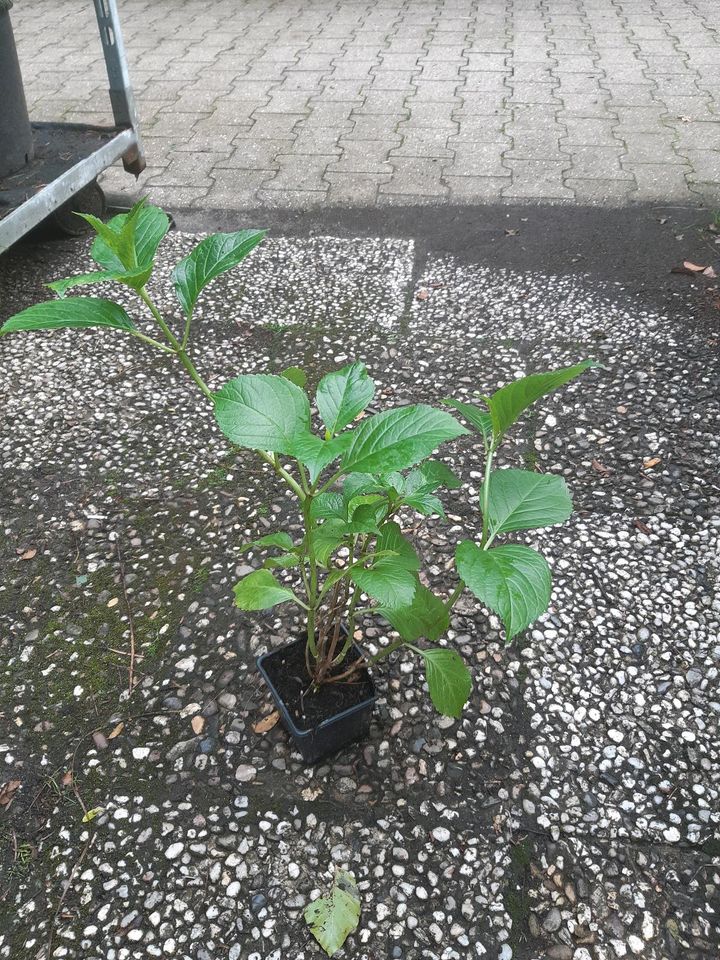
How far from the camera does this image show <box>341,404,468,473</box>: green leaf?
117cm

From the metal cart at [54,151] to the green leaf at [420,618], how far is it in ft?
8.04

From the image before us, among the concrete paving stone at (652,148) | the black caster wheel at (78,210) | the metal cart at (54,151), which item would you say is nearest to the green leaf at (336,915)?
the metal cart at (54,151)

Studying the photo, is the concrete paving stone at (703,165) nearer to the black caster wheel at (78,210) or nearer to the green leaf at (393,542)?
the black caster wheel at (78,210)

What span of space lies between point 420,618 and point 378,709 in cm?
42

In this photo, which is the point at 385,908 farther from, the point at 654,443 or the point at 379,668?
the point at 654,443

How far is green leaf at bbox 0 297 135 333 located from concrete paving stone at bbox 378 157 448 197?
11.3 feet

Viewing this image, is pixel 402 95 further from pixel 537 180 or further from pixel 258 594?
pixel 258 594

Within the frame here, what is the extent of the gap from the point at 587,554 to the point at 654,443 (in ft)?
2.01

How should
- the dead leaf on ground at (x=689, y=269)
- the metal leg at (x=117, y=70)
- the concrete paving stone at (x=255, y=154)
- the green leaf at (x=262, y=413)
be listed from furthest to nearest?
the concrete paving stone at (x=255, y=154), the metal leg at (x=117, y=70), the dead leaf on ground at (x=689, y=269), the green leaf at (x=262, y=413)

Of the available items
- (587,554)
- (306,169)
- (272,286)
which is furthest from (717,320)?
(306,169)

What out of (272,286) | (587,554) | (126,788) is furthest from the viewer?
(272,286)

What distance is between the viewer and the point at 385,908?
5.14 feet

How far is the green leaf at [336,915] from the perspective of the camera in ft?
4.96

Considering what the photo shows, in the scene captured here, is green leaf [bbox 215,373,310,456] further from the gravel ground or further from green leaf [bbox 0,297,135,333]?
the gravel ground
